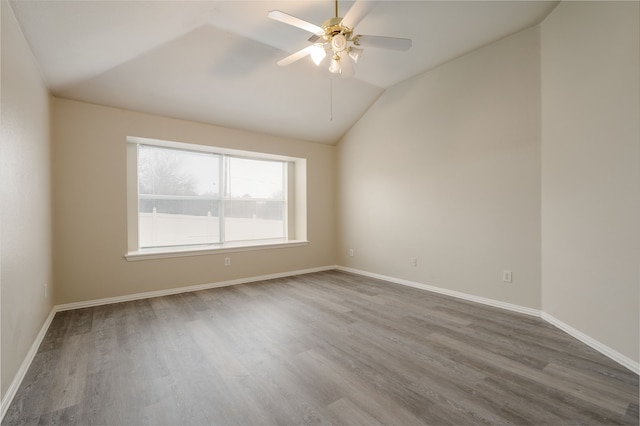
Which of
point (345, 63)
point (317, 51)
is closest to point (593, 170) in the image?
point (345, 63)

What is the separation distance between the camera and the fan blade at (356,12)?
1.93 metres

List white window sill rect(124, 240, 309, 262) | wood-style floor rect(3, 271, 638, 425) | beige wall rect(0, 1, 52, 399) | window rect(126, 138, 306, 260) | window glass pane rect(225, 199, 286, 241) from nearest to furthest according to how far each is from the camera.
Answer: wood-style floor rect(3, 271, 638, 425) → beige wall rect(0, 1, 52, 399) → white window sill rect(124, 240, 309, 262) → window rect(126, 138, 306, 260) → window glass pane rect(225, 199, 286, 241)

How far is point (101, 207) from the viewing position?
3.40 meters

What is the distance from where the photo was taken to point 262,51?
3.21 metres

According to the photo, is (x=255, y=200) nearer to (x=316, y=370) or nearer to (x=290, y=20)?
(x=290, y=20)

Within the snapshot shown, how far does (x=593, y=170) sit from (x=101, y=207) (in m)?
4.96

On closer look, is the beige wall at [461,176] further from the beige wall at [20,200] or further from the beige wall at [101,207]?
the beige wall at [20,200]

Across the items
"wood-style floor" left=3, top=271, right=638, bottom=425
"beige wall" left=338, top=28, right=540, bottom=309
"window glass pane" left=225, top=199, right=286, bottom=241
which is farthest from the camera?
"window glass pane" left=225, top=199, right=286, bottom=241

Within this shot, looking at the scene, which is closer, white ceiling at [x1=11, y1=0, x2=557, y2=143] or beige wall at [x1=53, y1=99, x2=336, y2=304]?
white ceiling at [x1=11, y1=0, x2=557, y2=143]

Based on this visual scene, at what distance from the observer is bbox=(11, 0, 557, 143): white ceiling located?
2.29 metres

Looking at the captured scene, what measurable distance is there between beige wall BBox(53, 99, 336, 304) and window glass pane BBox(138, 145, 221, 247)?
42 centimetres

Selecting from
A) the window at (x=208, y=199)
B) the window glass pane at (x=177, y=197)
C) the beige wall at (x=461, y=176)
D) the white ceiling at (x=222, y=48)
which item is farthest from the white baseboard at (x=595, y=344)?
the window glass pane at (x=177, y=197)

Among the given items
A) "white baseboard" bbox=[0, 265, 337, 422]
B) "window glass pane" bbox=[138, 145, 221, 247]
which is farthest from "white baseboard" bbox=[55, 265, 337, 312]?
"window glass pane" bbox=[138, 145, 221, 247]

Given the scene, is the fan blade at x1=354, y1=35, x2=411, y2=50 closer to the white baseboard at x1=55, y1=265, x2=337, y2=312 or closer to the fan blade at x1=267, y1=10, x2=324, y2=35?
the fan blade at x1=267, y1=10, x2=324, y2=35
